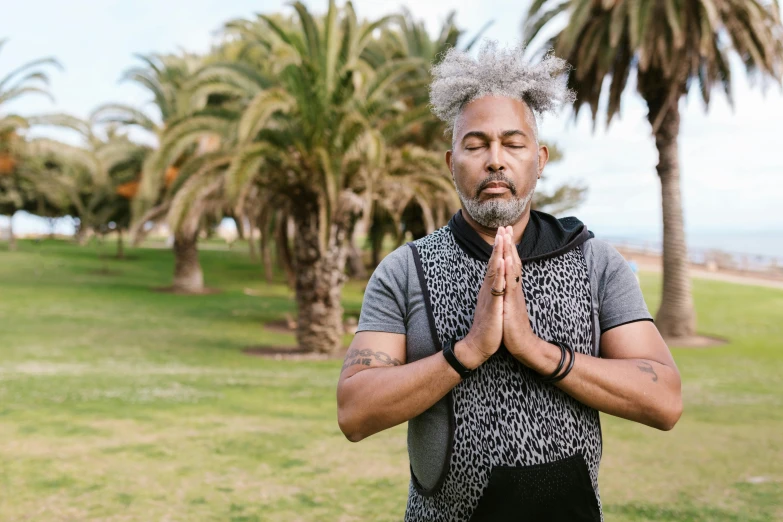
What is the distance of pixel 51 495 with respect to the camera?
590cm

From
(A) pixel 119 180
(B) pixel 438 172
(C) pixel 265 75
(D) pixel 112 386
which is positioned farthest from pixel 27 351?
(A) pixel 119 180

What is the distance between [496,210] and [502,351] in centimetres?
37

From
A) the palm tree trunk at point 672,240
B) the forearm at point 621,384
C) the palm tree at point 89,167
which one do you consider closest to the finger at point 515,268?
the forearm at point 621,384

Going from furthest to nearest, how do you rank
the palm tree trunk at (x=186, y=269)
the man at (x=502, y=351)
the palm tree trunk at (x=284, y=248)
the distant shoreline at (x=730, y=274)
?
1. the distant shoreline at (x=730, y=274)
2. the palm tree trunk at (x=186, y=269)
3. the palm tree trunk at (x=284, y=248)
4. the man at (x=502, y=351)

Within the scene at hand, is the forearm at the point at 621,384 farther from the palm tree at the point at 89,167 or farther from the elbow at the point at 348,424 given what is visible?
the palm tree at the point at 89,167

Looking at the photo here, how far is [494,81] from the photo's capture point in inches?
79.9

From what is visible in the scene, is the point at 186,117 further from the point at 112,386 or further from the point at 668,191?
the point at 668,191

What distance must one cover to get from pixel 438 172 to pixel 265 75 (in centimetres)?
Result: 428

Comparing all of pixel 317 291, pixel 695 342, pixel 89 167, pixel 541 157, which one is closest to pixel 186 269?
pixel 89 167

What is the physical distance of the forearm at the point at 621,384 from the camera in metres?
1.81

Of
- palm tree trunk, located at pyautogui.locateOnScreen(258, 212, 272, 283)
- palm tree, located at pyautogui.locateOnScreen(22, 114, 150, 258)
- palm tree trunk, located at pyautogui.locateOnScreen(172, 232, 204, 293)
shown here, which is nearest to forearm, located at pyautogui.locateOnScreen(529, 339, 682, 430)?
palm tree trunk, located at pyautogui.locateOnScreen(258, 212, 272, 283)

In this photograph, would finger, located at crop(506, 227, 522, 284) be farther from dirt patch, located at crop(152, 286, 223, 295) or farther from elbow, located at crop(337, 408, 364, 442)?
dirt patch, located at crop(152, 286, 223, 295)

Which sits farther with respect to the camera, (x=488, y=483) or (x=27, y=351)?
(x=27, y=351)

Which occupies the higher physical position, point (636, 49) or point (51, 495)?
point (636, 49)
